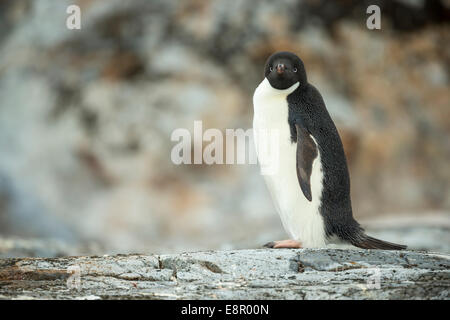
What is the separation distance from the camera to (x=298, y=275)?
5.65 ft

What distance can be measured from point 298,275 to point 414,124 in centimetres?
558

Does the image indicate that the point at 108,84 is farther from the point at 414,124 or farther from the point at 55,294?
the point at 55,294

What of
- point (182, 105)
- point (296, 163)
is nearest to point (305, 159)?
point (296, 163)

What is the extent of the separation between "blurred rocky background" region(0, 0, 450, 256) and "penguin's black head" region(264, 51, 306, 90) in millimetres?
3845

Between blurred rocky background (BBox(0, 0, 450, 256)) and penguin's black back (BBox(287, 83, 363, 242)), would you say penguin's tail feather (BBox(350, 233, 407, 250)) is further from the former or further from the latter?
blurred rocky background (BBox(0, 0, 450, 256))

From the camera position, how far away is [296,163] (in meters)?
2.11

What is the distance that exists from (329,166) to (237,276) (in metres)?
0.59

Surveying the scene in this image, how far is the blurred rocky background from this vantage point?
6.22 m

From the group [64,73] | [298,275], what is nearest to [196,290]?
[298,275]

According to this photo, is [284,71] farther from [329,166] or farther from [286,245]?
[286,245]

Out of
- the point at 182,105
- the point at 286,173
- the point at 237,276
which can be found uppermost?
the point at 182,105

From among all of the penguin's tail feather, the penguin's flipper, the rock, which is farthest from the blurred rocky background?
the rock
